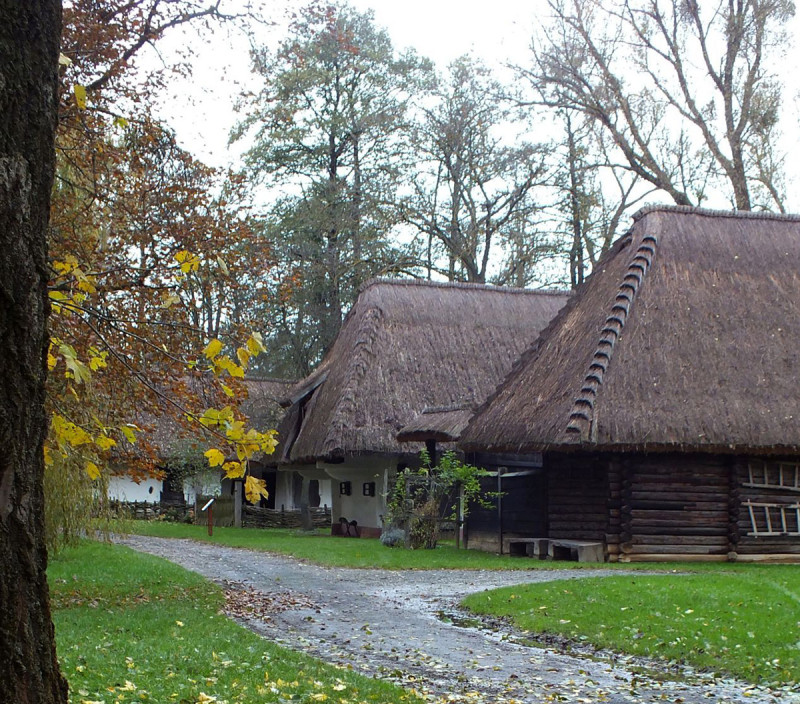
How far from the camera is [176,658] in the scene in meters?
8.45

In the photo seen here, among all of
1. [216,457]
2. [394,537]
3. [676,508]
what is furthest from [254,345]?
[394,537]

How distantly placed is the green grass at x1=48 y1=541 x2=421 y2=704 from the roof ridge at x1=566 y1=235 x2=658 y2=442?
8.12 m

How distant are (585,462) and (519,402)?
6.72ft

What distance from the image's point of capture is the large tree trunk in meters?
3.93

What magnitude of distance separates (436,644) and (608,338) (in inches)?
459

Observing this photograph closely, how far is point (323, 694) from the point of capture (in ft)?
23.5

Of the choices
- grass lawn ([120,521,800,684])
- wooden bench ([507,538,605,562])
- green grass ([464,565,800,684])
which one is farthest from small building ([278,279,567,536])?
green grass ([464,565,800,684])

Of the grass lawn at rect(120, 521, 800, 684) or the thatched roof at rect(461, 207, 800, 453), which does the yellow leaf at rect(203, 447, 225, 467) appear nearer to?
the grass lawn at rect(120, 521, 800, 684)

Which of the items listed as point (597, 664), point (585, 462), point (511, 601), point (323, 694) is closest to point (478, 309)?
point (585, 462)

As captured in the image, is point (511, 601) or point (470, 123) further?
point (470, 123)

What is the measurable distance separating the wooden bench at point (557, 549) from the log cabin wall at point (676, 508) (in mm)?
567

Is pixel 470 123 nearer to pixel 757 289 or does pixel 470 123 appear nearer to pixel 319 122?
pixel 319 122

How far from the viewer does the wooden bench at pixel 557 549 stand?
65.4 feet

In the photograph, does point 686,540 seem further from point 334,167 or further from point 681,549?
point 334,167
